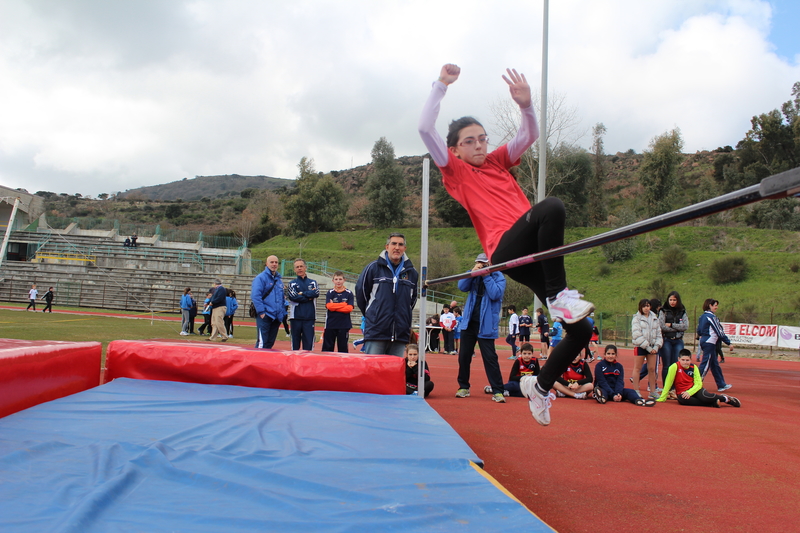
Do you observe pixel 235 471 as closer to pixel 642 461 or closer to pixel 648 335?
pixel 642 461

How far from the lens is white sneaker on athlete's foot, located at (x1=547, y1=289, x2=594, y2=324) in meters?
2.32

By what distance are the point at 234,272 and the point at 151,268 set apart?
4847 mm

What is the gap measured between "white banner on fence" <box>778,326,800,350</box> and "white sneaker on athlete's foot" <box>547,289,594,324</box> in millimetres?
19411

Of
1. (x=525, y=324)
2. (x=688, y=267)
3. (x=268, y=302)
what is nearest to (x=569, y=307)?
(x=268, y=302)

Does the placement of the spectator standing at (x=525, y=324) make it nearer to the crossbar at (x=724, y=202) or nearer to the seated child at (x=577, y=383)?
the seated child at (x=577, y=383)

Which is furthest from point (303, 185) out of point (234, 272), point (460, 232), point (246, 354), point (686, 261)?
point (246, 354)

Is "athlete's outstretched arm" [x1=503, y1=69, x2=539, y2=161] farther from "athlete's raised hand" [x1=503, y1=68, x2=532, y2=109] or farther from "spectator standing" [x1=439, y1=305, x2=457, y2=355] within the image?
"spectator standing" [x1=439, y1=305, x2=457, y2=355]

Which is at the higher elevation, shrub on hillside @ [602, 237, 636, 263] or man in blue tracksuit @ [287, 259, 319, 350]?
shrub on hillside @ [602, 237, 636, 263]

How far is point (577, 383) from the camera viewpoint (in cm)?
693

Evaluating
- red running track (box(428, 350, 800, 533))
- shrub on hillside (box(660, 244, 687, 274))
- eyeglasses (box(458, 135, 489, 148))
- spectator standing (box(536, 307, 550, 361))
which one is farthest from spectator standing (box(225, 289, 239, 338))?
shrub on hillside (box(660, 244, 687, 274))

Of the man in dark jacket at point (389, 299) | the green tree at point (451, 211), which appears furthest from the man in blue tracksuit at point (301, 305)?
the green tree at point (451, 211)

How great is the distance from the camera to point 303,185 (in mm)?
48156

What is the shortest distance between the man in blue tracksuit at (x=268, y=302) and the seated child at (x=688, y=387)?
5.27 m

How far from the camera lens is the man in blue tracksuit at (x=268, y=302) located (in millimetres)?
7184
